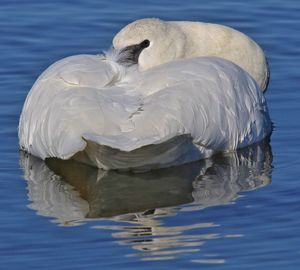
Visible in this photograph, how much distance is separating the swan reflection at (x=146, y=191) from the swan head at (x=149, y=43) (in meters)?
0.96

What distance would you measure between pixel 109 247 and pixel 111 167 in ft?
5.58

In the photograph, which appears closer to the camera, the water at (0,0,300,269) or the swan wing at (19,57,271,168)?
the water at (0,0,300,269)

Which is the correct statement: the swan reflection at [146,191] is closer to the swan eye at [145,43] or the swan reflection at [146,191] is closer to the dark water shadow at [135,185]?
the dark water shadow at [135,185]

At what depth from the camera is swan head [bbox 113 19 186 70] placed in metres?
11.0

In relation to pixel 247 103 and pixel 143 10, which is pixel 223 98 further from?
pixel 143 10

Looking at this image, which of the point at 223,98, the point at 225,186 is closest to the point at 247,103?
the point at 223,98

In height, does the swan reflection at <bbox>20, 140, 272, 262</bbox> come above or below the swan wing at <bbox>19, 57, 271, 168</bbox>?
below

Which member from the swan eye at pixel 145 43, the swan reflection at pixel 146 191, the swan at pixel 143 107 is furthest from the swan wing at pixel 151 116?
the swan eye at pixel 145 43

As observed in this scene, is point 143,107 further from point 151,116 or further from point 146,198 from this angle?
point 146,198

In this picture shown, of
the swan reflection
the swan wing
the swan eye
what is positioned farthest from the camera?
the swan eye

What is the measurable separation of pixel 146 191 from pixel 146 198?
0.50 feet

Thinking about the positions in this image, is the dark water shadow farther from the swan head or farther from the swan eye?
the swan eye

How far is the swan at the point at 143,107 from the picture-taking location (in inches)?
386

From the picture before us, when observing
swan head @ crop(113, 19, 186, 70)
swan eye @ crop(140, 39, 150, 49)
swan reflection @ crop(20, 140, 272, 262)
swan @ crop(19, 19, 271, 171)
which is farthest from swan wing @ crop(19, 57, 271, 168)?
swan eye @ crop(140, 39, 150, 49)
